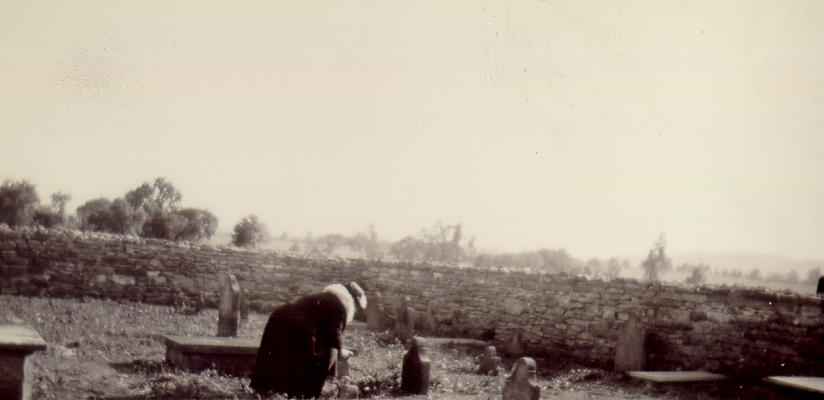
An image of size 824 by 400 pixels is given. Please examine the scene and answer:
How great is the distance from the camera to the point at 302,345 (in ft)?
28.3

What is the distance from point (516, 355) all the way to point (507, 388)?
6239 mm

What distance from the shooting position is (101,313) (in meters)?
14.6

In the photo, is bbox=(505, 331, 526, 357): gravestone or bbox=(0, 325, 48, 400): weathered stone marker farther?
bbox=(505, 331, 526, 357): gravestone

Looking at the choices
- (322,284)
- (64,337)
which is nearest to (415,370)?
(64,337)

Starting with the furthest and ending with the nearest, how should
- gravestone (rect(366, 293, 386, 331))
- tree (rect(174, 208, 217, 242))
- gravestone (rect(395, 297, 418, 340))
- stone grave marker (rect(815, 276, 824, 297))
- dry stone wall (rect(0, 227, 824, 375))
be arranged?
tree (rect(174, 208, 217, 242))
gravestone (rect(366, 293, 386, 331))
gravestone (rect(395, 297, 418, 340))
dry stone wall (rect(0, 227, 824, 375))
stone grave marker (rect(815, 276, 824, 297))

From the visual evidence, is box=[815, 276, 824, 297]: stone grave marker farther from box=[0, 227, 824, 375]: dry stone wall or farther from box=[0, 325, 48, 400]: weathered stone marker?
box=[0, 325, 48, 400]: weathered stone marker

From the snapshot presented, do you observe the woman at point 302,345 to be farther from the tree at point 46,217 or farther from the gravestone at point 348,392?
the tree at point 46,217

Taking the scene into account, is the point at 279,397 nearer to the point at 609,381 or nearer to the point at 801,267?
the point at 609,381

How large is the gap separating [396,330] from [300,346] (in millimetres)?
6553

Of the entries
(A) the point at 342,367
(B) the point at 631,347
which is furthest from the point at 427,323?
(A) the point at 342,367

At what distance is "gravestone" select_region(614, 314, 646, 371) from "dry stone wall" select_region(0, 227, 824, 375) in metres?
0.31

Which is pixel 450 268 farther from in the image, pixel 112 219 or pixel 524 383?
pixel 112 219

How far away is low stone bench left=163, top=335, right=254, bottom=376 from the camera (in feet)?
32.8

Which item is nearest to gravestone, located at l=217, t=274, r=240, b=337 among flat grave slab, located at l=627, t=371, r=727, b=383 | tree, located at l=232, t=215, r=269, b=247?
flat grave slab, located at l=627, t=371, r=727, b=383
